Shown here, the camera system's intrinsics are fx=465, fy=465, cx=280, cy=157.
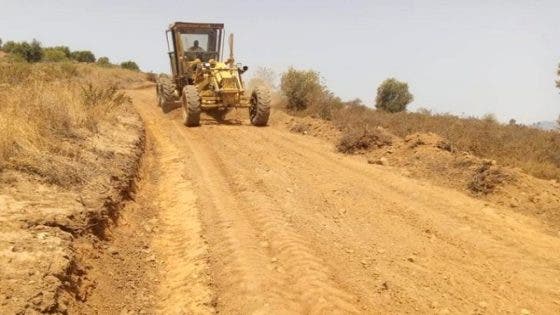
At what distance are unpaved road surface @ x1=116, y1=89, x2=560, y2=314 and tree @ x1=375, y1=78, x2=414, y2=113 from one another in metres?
21.3

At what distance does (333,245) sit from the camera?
5.13 meters

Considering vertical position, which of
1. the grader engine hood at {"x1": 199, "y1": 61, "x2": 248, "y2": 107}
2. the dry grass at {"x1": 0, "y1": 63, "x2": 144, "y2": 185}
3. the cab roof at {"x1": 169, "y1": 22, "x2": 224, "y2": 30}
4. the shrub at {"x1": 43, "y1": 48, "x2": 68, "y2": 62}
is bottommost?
the dry grass at {"x1": 0, "y1": 63, "x2": 144, "y2": 185}

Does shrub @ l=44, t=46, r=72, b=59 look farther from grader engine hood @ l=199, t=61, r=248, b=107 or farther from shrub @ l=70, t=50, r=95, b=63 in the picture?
grader engine hood @ l=199, t=61, r=248, b=107

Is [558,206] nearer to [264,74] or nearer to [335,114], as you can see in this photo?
[335,114]

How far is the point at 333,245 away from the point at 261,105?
8.03 meters

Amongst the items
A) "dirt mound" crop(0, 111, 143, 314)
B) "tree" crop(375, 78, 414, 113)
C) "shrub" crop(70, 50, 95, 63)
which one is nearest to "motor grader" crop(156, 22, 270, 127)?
"dirt mound" crop(0, 111, 143, 314)

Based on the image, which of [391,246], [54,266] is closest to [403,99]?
[391,246]

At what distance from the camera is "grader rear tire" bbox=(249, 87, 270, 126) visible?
12716 mm

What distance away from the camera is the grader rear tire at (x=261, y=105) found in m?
12.7

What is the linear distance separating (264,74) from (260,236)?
14.9 m

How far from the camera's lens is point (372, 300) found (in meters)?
4.05

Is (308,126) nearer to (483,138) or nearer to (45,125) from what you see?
(483,138)

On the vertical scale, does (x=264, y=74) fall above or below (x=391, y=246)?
above

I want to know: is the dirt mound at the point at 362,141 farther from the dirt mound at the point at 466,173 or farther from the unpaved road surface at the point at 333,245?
the unpaved road surface at the point at 333,245
